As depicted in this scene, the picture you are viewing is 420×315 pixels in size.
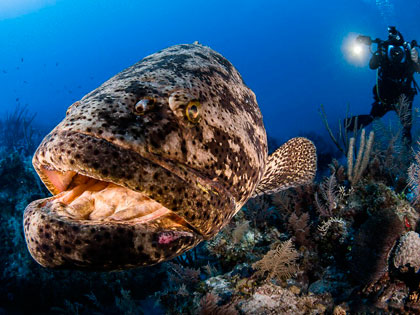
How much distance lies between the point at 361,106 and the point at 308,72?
1215 inches

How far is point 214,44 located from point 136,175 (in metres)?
145

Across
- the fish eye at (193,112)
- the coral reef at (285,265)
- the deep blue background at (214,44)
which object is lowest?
the coral reef at (285,265)

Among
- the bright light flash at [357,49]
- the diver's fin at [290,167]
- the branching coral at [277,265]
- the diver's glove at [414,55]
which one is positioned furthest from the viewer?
the bright light flash at [357,49]

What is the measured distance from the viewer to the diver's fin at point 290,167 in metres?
3.56

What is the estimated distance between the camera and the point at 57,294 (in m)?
6.33

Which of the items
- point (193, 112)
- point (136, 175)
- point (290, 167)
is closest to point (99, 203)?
point (136, 175)

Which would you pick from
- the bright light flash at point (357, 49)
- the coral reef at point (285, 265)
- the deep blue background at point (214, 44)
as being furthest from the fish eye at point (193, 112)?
the deep blue background at point (214, 44)

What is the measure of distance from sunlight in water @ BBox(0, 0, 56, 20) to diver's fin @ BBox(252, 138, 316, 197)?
175m

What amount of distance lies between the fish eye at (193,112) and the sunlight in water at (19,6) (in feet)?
577

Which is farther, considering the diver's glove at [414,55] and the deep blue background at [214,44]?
the deep blue background at [214,44]

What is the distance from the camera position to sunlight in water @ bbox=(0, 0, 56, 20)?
128250 millimetres

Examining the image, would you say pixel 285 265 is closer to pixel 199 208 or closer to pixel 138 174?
pixel 199 208

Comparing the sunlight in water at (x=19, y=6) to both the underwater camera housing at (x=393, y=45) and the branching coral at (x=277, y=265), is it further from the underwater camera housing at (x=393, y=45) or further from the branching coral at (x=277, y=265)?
the branching coral at (x=277, y=265)

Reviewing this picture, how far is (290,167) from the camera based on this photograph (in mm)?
3787
